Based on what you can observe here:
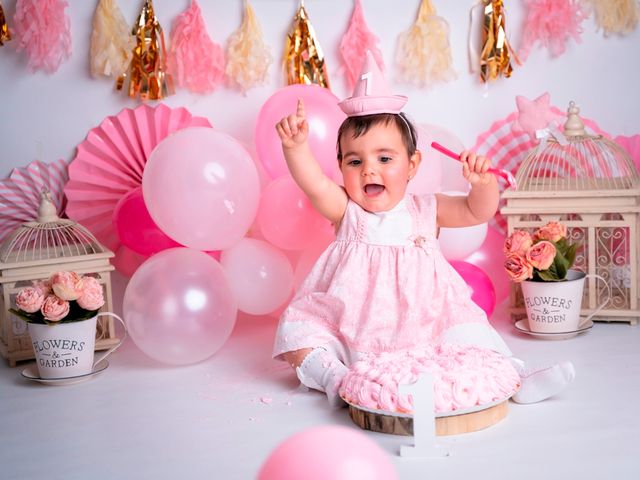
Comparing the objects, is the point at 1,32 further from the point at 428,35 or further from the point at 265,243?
the point at 428,35

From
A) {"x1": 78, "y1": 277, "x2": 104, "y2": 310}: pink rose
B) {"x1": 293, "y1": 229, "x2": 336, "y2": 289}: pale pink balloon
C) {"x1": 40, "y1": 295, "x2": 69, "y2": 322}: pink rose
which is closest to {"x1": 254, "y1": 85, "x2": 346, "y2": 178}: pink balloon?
{"x1": 293, "y1": 229, "x2": 336, "y2": 289}: pale pink balloon

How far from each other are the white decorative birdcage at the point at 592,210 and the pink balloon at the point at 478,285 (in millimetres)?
195

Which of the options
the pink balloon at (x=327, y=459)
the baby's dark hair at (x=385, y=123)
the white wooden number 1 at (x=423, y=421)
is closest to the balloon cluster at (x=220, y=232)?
the baby's dark hair at (x=385, y=123)

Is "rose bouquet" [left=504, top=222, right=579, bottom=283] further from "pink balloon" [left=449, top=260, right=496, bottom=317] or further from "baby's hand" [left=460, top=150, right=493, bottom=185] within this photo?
"baby's hand" [left=460, top=150, right=493, bottom=185]

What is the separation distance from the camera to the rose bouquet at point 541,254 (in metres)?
3.00

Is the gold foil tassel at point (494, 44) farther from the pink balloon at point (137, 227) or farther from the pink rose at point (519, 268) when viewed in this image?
the pink balloon at point (137, 227)

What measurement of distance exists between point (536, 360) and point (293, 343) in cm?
83

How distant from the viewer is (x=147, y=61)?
139 inches

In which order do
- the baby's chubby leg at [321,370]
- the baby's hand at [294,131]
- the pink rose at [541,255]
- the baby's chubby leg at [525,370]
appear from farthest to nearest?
1. the pink rose at [541,255]
2. the baby's hand at [294,131]
3. the baby's chubby leg at [321,370]
4. the baby's chubby leg at [525,370]

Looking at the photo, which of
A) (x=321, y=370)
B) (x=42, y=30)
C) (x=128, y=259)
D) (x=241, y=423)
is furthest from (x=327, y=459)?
(x=42, y=30)

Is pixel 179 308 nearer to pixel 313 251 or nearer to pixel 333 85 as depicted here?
pixel 313 251

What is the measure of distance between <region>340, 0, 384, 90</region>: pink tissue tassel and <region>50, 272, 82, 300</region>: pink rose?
1.54 m

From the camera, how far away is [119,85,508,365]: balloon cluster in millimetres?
2822

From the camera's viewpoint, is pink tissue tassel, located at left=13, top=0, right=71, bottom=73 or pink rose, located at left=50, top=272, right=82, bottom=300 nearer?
pink rose, located at left=50, top=272, right=82, bottom=300
